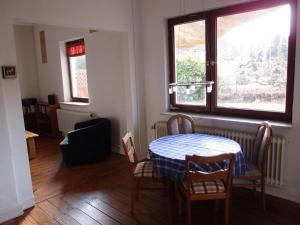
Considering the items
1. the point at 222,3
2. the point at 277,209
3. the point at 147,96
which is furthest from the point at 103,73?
the point at 277,209

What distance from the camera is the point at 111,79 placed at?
4.60m

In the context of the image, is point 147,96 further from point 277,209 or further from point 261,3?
point 277,209

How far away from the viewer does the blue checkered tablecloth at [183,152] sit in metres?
2.25

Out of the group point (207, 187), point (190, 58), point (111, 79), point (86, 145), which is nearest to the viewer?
point (207, 187)

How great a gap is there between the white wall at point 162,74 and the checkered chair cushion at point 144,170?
3.74 ft

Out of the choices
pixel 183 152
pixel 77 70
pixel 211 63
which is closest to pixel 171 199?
pixel 183 152

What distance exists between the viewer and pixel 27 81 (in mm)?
6766

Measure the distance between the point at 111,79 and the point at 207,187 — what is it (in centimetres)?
295

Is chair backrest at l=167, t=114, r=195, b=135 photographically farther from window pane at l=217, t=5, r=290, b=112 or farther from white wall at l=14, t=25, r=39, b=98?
white wall at l=14, t=25, r=39, b=98

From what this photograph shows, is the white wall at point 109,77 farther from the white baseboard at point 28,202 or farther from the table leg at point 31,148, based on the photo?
the white baseboard at point 28,202

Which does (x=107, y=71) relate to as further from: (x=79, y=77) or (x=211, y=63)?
(x=211, y=63)

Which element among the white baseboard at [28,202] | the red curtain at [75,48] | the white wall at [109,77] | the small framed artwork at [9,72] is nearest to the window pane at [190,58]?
the white wall at [109,77]

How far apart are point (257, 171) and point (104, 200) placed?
174 centimetres

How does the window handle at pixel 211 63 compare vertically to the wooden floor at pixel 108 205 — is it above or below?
above
